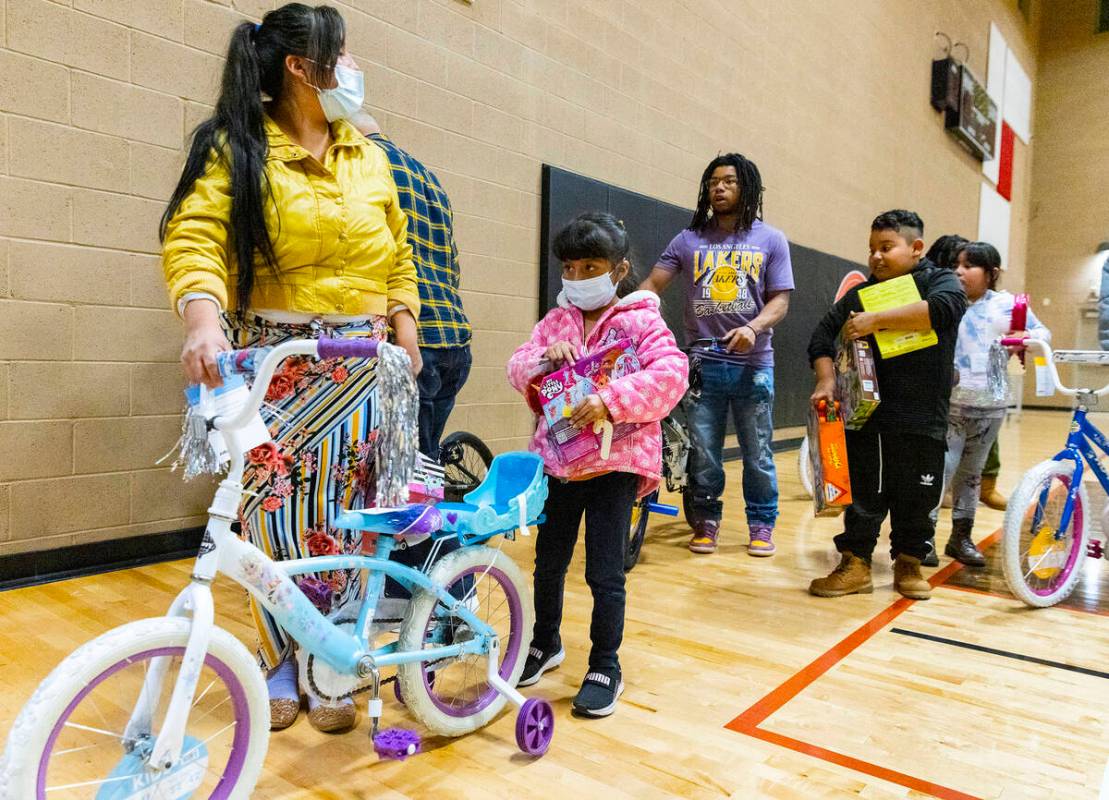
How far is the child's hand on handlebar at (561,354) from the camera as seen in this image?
72.2 inches

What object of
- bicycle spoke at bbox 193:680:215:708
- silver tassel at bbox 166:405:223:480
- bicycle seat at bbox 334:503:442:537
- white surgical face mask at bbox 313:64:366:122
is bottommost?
bicycle spoke at bbox 193:680:215:708

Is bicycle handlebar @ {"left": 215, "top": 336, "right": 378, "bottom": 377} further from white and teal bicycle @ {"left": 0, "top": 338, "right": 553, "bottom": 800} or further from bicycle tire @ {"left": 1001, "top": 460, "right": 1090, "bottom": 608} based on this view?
bicycle tire @ {"left": 1001, "top": 460, "right": 1090, "bottom": 608}

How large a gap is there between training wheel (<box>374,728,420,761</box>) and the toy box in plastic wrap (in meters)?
0.65

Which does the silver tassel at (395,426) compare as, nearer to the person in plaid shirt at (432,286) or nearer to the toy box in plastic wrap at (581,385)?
the toy box in plastic wrap at (581,385)

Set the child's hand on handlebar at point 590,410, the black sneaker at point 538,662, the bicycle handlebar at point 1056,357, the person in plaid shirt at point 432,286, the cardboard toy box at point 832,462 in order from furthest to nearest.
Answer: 1. the cardboard toy box at point 832,462
2. the bicycle handlebar at point 1056,357
3. the person in plaid shirt at point 432,286
4. the black sneaker at point 538,662
5. the child's hand on handlebar at point 590,410

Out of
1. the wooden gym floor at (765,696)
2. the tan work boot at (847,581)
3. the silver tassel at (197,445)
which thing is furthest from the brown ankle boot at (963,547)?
the silver tassel at (197,445)

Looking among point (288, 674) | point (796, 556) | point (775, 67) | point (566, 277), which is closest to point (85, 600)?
point (288, 674)

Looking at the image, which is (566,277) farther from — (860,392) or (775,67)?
(775,67)

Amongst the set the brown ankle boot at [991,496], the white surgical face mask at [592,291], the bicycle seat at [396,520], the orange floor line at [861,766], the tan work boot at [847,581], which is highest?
the white surgical face mask at [592,291]

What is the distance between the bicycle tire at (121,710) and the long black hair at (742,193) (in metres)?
2.58

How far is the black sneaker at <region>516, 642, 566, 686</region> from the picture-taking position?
6.47 feet

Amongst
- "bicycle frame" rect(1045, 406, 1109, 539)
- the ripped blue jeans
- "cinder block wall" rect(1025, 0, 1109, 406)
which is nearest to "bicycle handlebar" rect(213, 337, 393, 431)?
the ripped blue jeans

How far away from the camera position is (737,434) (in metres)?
3.40

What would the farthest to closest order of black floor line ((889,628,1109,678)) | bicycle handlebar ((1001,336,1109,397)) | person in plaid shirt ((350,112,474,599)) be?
bicycle handlebar ((1001,336,1109,397)), person in plaid shirt ((350,112,474,599)), black floor line ((889,628,1109,678))
